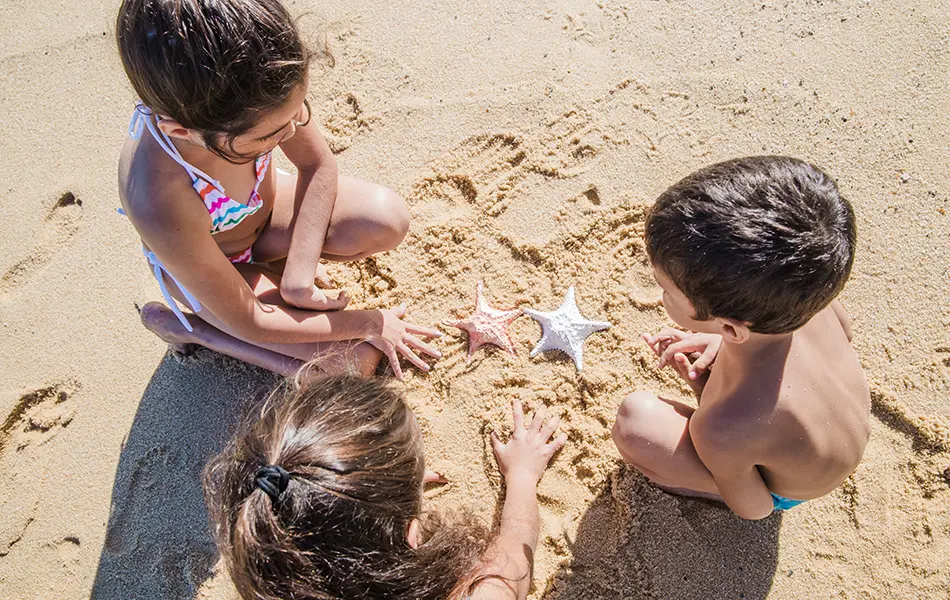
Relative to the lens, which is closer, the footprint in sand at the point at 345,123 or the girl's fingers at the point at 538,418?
the girl's fingers at the point at 538,418

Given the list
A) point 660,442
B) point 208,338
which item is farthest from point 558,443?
point 208,338

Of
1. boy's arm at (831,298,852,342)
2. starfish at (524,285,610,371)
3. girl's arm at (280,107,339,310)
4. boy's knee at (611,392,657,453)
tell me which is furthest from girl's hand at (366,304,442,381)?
boy's arm at (831,298,852,342)

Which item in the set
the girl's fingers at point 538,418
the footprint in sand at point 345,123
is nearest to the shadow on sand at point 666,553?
the girl's fingers at point 538,418

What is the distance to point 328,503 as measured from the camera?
167cm

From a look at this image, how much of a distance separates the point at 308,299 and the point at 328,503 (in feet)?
4.15

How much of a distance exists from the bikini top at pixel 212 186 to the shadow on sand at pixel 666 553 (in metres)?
1.95

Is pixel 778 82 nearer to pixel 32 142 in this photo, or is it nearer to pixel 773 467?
pixel 773 467

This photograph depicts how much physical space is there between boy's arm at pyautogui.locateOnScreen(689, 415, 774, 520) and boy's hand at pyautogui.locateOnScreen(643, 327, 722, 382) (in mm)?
463

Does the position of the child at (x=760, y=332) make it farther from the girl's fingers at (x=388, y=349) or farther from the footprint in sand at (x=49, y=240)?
the footprint in sand at (x=49, y=240)

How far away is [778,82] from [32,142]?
407 cm

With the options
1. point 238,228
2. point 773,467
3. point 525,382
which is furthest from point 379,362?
point 773,467

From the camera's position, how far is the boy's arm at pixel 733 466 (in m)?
2.19

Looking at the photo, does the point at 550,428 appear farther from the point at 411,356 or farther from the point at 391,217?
the point at 391,217

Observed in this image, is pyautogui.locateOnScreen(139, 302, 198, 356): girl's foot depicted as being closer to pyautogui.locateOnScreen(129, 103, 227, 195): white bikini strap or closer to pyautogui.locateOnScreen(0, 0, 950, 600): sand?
pyautogui.locateOnScreen(0, 0, 950, 600): sand
